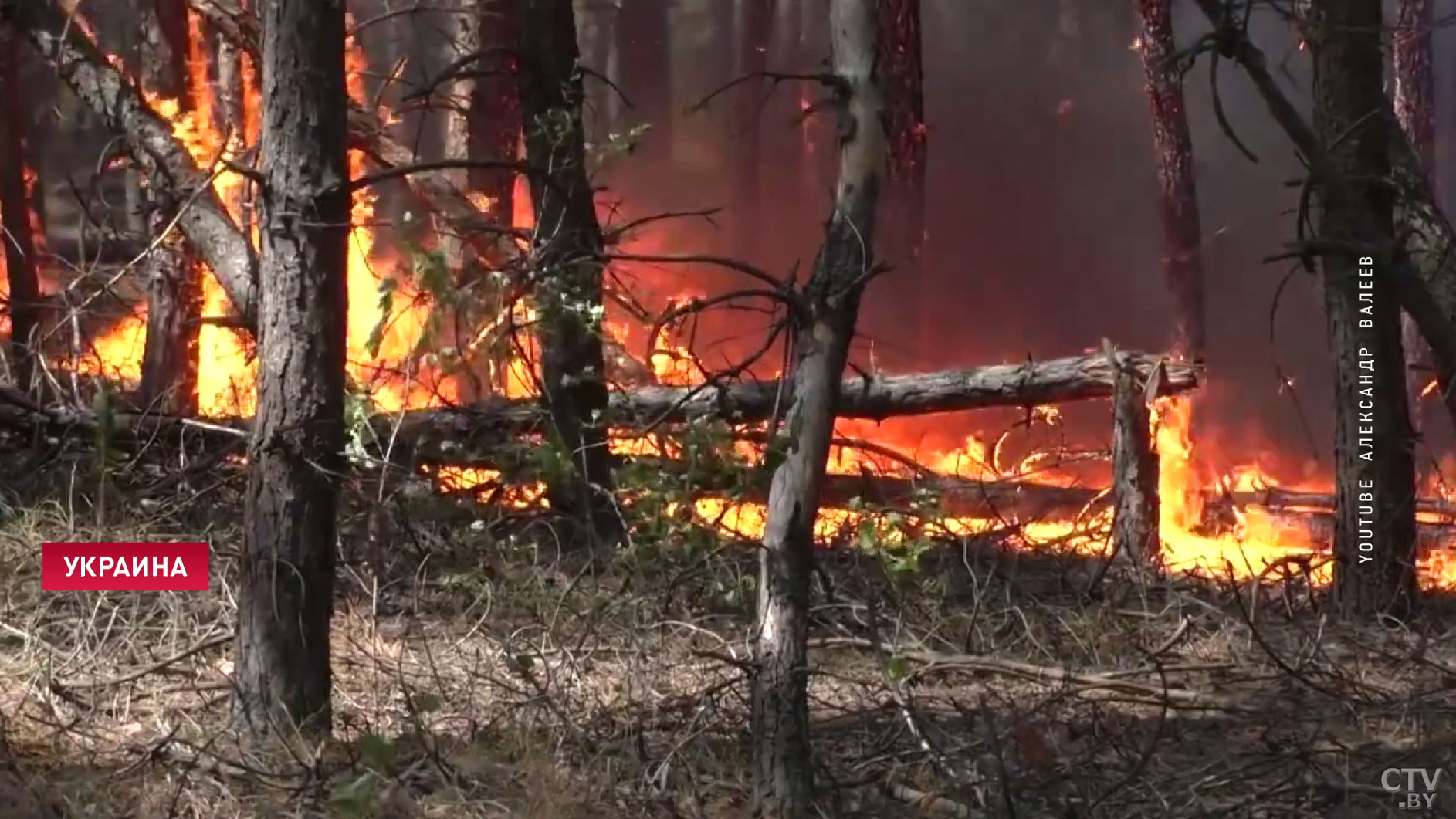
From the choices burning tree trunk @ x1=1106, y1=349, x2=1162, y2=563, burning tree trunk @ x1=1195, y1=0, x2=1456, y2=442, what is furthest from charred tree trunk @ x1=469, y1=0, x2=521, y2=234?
burning tree trunk @ x1=1195, y1=0, x2=1456, y2=442

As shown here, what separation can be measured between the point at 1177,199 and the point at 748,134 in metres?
4.46

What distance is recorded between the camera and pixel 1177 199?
45.8 ft

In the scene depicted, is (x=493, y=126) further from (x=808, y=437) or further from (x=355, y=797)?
(x=355, y=797)

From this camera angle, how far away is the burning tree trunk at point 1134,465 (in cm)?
827

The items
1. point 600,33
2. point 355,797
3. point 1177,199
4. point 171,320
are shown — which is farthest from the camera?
point 600,33

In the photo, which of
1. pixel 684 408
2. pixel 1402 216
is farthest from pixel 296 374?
pixel 1402 216

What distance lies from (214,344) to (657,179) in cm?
509

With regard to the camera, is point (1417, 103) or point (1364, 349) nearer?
point (1364, 349)

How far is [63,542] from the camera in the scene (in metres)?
7.04

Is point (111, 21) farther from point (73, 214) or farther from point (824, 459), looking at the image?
point (824, 459)

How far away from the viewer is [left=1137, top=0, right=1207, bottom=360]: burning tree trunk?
1334 cm

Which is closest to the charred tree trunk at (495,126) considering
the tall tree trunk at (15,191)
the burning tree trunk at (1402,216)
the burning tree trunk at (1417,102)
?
the tall tree trunk at (15,191)

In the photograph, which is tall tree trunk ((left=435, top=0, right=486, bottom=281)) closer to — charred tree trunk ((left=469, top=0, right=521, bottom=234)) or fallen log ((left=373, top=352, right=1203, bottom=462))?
charred tree trunk ((left=469, top=0, right=521, bottom=234))

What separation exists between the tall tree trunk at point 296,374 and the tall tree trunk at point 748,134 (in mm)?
10340
